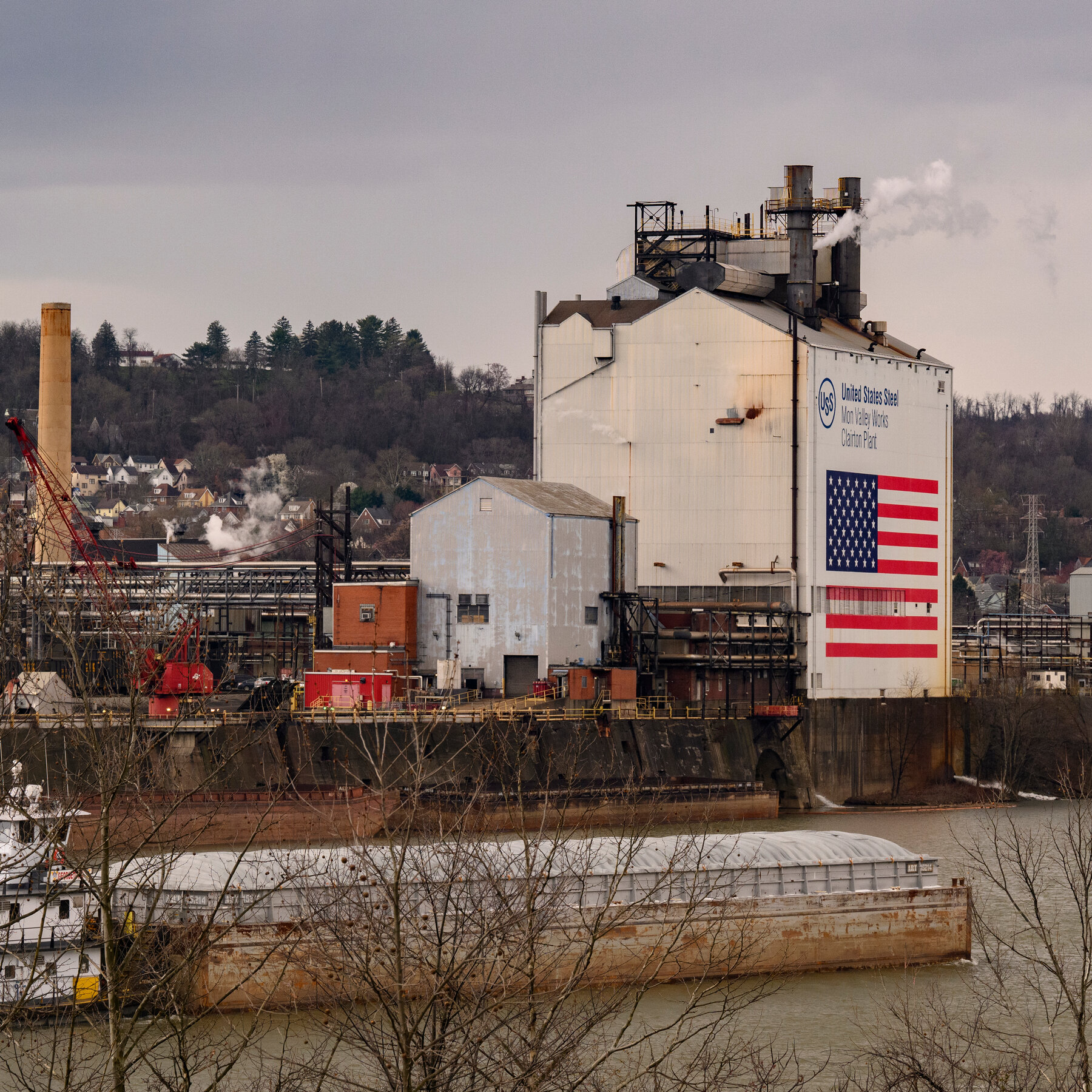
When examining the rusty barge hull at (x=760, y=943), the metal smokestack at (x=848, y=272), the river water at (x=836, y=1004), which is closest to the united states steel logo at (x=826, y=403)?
the metal smokestack at (x=848, y=272)

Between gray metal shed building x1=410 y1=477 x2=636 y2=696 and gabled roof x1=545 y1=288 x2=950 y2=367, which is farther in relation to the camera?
gabled roof x1=545 y1=288 x2=950 y2=367

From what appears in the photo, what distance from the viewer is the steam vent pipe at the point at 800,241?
90.9m

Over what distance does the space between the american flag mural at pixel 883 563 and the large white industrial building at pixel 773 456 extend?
3.5 inches

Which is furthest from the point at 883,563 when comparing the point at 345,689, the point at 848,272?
the point at 345,689

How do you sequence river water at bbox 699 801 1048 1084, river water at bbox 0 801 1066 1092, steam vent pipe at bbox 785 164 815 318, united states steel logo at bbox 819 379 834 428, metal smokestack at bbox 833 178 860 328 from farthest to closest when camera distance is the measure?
metal smokestack at bbox 833 178 860 328 < steam vent pipe at bbox 785 164 815 318 < united states steel logo at bbox 819 379 834 428 < river water at bbox 699 801 1048 1084 < river water at bbox 0 801 1066 1092

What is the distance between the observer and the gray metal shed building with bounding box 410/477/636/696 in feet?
256

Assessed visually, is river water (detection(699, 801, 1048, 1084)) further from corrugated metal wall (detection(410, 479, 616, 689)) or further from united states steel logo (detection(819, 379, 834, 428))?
united states steel logo (detection(819, 379, 834, 428))

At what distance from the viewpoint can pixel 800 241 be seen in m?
92.3

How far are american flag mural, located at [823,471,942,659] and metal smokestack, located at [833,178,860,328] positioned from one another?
10.9 meters

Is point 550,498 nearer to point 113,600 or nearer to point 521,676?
point 521,676

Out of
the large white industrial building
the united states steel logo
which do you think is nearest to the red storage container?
the large white industrial building

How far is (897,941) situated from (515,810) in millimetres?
18555

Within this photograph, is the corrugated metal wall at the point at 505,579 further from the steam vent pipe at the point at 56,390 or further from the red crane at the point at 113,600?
the steam vent pipe at the point at 56,390

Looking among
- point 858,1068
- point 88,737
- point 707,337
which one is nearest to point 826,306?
point 707,337
